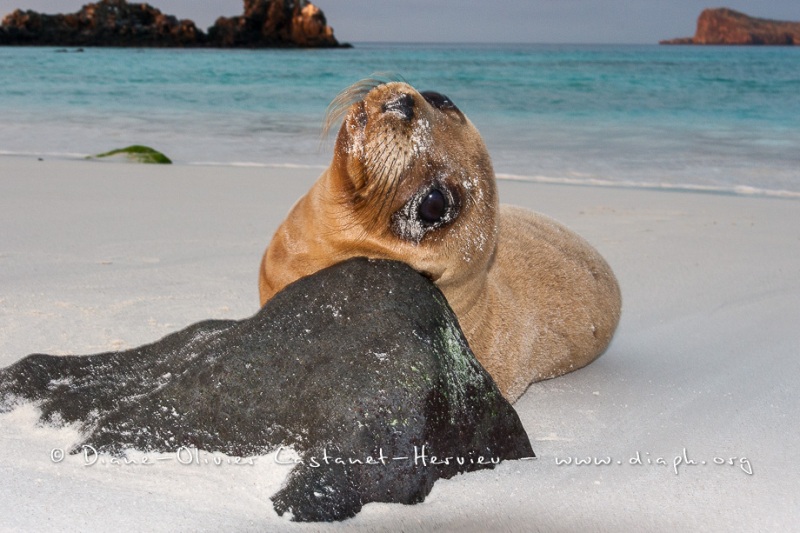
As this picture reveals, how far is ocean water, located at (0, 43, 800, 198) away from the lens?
442 inches

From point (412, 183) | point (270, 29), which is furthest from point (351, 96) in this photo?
point (270, 29)

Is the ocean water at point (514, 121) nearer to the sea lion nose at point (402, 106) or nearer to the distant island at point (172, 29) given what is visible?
the sea lion nose at point (402, 106)

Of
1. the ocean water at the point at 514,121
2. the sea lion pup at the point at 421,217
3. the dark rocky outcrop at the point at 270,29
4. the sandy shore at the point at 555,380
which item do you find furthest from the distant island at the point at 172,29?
the sea lion pup at the point at 421,217

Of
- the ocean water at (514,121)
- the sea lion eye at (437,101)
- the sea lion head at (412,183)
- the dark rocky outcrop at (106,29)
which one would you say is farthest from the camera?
the dark rocky outcrop at (106,29)

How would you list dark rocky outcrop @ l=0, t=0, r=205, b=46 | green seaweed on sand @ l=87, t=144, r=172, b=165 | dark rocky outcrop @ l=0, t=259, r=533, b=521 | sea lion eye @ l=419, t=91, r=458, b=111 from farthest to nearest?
1. dark rocky outcrop @ l=0, t=0, r=205, b=46
2. green seaweed on sand @ l=87, t=144, r=172, b=165
3. sea lion eye @ l=419, t=91, r=458, b=111
4. dark rocky outcrop @ l=0, t=259, r=533, b=521

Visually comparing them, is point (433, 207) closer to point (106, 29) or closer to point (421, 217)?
point (421, 217)

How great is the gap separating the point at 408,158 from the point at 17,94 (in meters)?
21.5

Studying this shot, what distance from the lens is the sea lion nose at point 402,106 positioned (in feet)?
8.96

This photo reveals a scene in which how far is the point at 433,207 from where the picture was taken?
9.06 ft

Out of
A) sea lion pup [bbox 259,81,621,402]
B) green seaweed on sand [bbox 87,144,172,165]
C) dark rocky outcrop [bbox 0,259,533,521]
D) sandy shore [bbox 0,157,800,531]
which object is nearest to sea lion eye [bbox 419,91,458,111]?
sea lion pup [bbox 259,81,621,402]

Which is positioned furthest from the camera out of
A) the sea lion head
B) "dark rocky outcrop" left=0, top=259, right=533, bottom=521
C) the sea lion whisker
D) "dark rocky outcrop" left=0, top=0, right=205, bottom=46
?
"dark rocky outcrop" left=0, top=0, right=205, bottom=46

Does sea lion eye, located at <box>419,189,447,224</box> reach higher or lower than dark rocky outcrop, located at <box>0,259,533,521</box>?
higher

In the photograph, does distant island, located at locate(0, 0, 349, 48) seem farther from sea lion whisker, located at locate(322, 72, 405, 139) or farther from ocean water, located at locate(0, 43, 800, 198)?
sea lion whisker, located at locate(322, 72, 405, 139)

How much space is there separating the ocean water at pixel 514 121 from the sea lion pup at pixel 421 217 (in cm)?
91
